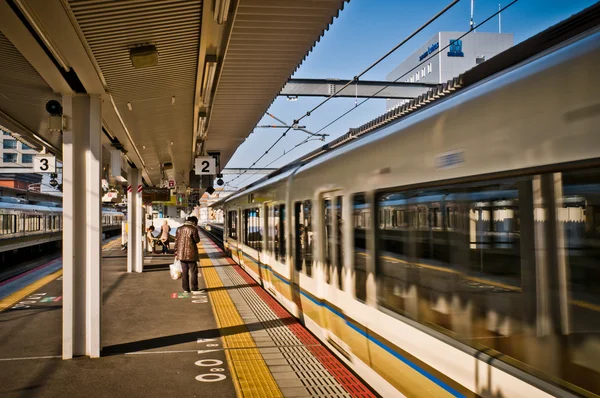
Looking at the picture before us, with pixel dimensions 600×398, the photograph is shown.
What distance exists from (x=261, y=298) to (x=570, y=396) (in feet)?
27.4

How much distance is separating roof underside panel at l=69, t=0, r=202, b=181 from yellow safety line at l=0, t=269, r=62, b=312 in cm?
367

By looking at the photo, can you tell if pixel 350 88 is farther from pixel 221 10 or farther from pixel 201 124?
pixel 221 10

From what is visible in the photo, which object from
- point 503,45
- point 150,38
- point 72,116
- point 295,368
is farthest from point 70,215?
point 503,45

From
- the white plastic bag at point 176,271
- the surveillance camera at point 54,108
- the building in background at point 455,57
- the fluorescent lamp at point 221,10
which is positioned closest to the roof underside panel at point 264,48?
the fluorescent lamp at point 221,10

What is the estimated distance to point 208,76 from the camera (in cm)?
664

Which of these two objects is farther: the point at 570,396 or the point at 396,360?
the point at 396,360

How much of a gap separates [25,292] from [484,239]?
34.8ft

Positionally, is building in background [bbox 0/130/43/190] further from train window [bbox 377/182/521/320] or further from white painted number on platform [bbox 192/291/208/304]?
train window [bbox 377/182/521/320]

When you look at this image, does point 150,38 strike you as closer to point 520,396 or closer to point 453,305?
point 453,305

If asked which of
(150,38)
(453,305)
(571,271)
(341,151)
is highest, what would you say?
(150,38)

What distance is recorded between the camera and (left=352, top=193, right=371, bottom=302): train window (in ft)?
15.9

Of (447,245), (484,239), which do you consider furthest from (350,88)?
(484,239)

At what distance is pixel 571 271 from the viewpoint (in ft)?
7.77

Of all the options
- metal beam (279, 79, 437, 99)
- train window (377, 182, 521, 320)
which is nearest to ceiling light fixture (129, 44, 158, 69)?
train window (377, 182, 521, 320)
